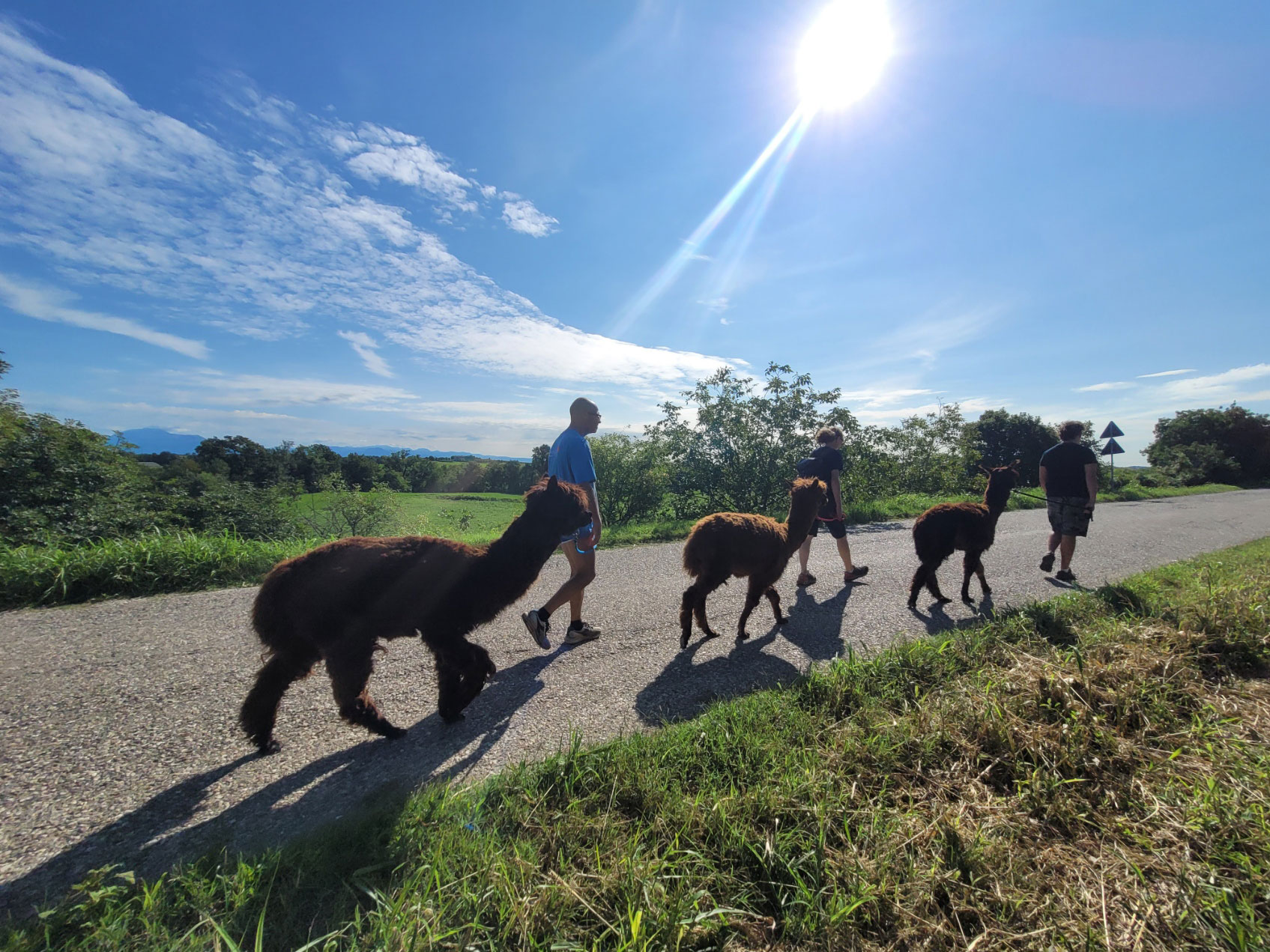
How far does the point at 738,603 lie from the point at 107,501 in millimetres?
10370

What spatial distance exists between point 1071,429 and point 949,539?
3671mm

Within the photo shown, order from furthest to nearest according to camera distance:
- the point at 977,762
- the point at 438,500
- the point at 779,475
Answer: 1. the point at 438,500
2. the point at 779,475
3. the point at 977,762

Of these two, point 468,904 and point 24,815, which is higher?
point 468,904

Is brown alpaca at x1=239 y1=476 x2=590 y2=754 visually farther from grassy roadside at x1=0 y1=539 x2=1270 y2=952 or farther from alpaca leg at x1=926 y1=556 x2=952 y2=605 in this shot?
alpaca leg at x1=926 y1=556 x2=952 y2=605

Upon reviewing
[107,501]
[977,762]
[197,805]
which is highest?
[107,501]

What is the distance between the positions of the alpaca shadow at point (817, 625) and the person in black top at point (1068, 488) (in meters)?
3.70

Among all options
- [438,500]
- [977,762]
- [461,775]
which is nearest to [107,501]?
[461,775]

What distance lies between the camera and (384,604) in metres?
3.08

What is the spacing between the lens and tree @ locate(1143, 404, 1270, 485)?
122ft

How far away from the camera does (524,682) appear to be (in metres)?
3.95

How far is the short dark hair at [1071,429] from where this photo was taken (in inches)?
289

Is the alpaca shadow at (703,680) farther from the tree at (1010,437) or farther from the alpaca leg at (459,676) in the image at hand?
the tree at (1010,437)

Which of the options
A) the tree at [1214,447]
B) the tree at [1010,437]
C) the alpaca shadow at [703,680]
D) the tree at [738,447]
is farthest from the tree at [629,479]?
the tree at [1214,447]

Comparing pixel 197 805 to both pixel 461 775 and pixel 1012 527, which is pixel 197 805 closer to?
pixel 461 775
